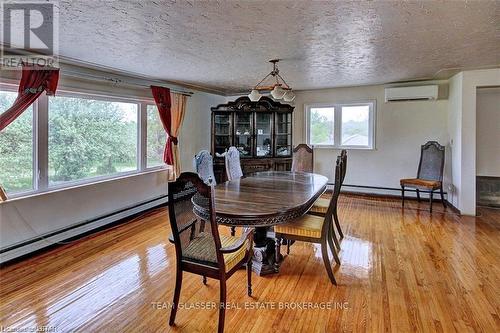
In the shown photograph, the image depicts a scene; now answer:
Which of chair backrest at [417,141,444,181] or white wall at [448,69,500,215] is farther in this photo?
chair backrest at [417,141,444,181]

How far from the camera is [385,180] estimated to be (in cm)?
576

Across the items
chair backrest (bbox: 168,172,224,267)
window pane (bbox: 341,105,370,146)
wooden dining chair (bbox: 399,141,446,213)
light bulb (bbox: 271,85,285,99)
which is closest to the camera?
chair backrest (bbox: 168,172,224,267)

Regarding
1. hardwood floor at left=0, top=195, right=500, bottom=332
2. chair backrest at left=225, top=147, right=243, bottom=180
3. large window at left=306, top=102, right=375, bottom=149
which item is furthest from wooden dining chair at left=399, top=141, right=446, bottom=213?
chair backrest at left=225, top=147, right=243, bottom=180

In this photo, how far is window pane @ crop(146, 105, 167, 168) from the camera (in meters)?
4.88

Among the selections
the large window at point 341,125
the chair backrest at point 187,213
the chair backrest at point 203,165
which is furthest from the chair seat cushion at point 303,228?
the large window at point 341,125

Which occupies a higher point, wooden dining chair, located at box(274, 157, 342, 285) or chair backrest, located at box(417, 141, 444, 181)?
chair backrest, located at box(417, 141, 444, 181)

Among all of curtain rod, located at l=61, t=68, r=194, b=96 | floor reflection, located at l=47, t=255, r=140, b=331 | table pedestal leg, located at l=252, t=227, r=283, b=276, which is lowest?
floor reflection, located at l=47, t=255, r=140, b=331

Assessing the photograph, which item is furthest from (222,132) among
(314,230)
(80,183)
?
(314,230)

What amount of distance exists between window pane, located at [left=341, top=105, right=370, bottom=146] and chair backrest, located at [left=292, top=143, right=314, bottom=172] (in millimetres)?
1701

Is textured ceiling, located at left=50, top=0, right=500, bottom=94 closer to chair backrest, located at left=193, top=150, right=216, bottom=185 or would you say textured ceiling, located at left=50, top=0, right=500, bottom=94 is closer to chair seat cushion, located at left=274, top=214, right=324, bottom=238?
chair backrest, located at left=193, top=150, right=216, bottom=185

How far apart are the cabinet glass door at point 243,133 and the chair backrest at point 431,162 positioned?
3.22 meters

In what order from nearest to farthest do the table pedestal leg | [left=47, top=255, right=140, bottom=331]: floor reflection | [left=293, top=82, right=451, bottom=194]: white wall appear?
[left=47, top=255, right=140, bottom=331]: floor reflection, the table pedestal leg, [left=293, top=82, right=451, bottom=194]: white wall

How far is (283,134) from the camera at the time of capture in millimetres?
6176

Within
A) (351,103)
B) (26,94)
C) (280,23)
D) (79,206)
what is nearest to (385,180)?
(351,103)
